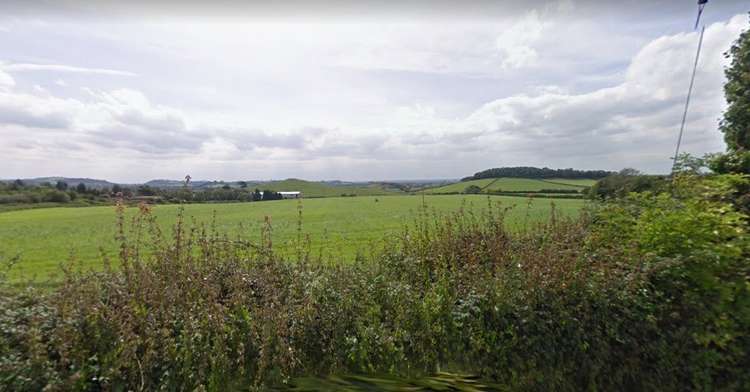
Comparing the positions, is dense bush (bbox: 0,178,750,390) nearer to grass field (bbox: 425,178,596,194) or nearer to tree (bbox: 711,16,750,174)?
tree (bbox: 711,16,750,174)

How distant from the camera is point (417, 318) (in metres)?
3.19

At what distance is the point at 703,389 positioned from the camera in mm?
3252

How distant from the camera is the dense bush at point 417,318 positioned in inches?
98.0

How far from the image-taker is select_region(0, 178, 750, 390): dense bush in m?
2.49

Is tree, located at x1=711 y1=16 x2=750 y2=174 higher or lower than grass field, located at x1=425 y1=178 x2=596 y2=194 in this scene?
higher

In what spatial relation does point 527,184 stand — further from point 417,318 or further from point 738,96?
point 417,318

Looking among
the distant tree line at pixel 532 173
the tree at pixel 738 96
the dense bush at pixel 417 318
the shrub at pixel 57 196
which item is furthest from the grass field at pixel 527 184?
the shrub at pixel 57 196

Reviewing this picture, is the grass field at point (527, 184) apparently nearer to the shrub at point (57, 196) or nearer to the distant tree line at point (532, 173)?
the distant tree line at point (532, 173)

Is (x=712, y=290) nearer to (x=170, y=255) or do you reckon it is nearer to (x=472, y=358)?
(x=472, y=358)

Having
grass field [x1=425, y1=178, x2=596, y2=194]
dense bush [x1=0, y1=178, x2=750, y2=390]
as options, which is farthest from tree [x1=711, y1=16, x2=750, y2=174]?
grass field [x1=425, y1=178, x2=596, y2=194]

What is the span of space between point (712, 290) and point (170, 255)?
5.61 m

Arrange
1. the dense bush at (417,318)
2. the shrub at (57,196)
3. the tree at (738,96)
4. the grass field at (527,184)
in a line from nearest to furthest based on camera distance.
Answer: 1. the dense bush at (417,318)
2. the tree at (738,96)
3. the shrub at (57,196)
4. the grass field at (527,184)

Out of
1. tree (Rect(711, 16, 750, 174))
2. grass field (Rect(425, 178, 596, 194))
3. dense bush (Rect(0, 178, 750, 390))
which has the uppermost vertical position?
tree (Rect(711, 16, 750, 174))

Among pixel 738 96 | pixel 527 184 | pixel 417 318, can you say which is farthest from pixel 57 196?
pixel 527 184
